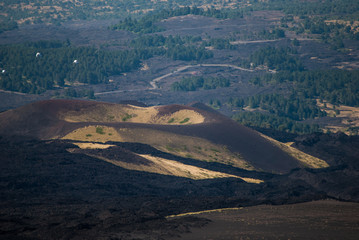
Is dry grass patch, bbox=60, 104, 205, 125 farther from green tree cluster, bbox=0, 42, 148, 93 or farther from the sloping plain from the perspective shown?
green tree cluster, bbox=0, 42, 148, 93

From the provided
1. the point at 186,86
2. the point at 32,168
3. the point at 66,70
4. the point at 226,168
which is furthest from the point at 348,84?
the point at 32,168

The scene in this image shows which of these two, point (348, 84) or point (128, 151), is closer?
point (128, 151)

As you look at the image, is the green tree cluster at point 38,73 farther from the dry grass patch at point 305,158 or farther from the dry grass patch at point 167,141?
the dry grass patch at point 305,158

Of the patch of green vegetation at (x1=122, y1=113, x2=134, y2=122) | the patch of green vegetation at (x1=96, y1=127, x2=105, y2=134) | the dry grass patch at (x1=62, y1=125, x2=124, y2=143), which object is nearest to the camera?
the dry grass patch at (x1=62, y1=125, x2=124, y2=143)

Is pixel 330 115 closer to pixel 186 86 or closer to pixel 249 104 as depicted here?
pixel 249 104

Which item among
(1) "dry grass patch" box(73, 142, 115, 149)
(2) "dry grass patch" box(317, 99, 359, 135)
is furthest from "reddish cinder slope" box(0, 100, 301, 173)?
(2) "dry grass patch" box(317, 99, 359, 135)

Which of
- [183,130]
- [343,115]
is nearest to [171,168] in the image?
[183,130]

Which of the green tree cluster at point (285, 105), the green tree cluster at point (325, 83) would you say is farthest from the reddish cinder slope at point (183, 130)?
the green tree cluster at point (325, 83)
